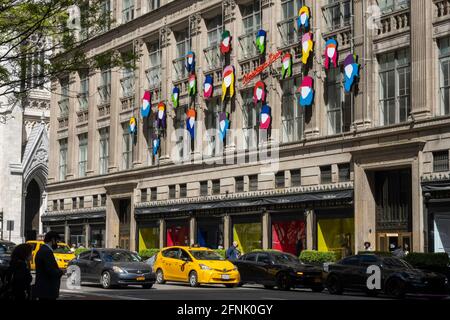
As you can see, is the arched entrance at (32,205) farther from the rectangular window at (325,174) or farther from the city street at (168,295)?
the city street at (168,295)

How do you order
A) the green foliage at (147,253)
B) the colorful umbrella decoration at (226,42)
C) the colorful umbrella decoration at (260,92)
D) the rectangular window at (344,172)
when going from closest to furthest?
the rectangular window at (344,172), the colorful umbrella decoration at (260,92), the colorful umbrella decoration at (226,42), the green foliage at (147,253)

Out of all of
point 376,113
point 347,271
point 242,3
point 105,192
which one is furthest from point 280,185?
point 105,192

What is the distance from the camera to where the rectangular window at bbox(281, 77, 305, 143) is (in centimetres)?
4403

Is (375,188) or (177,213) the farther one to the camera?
(177,213)

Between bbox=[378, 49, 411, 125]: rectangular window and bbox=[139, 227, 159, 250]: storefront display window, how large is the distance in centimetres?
2170

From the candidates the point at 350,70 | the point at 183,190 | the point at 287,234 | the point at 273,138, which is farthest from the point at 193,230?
the point at 350,70

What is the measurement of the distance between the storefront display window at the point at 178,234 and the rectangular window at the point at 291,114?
11088 millimetres

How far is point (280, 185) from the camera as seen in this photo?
4491 centimetres

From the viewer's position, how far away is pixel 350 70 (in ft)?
131

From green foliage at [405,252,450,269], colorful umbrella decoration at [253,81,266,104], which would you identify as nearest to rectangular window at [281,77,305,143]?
colorful umbrella decoration at [253,81,266,104]

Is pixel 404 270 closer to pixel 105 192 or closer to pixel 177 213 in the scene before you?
pixel 177 213

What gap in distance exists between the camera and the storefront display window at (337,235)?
40375 mm

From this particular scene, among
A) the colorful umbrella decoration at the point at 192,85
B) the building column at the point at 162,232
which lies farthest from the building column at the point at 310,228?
the building column at the point at 162,232

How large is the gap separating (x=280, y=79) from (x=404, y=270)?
19.7 metres
